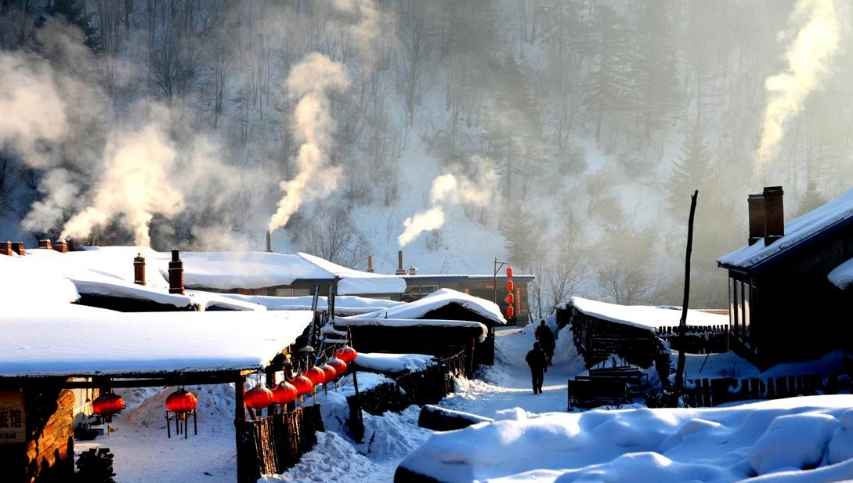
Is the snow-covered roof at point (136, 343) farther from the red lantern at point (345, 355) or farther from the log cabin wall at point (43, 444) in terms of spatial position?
the red lantern at point (345, 355)

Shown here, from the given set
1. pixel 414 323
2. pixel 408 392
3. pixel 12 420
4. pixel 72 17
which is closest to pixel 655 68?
pixel 72 17

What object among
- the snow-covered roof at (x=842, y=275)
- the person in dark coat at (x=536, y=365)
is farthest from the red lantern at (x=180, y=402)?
the person in dark coat at (x=536, y=365)

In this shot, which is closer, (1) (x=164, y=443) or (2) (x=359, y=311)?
(1) (x=164, y=443)

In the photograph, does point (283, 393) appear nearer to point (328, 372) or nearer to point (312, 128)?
point (328, 372)

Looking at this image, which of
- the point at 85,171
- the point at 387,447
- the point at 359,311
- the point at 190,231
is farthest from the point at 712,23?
the point at 387,447

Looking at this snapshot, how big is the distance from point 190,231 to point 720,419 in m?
88.2

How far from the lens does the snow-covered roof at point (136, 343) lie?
13156 millimetres

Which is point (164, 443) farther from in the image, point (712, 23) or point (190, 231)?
point (712, 23)

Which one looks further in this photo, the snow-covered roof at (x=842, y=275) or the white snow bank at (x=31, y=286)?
the white snow bank at (x=31, y=286)

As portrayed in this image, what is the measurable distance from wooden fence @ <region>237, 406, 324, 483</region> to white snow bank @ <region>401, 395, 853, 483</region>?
26.8 ft

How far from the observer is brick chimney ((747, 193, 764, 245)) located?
25.6 m

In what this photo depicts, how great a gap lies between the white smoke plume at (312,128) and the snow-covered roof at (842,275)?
64.0 metres

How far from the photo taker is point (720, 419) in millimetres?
6742

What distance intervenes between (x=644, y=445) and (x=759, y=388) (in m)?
13.3
